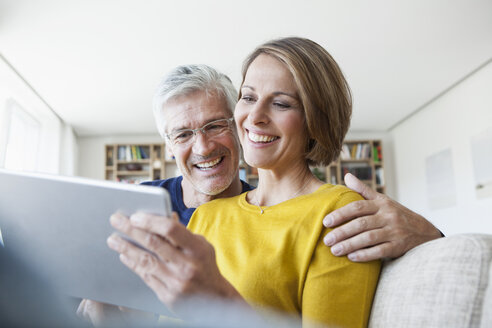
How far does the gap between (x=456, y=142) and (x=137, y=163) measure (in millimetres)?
5757

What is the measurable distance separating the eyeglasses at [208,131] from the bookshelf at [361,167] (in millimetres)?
6645

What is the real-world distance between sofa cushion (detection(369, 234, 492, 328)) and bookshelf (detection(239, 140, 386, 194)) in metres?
7.64

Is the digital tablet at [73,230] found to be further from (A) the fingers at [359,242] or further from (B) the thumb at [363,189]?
(B) the thumb at [363,189]

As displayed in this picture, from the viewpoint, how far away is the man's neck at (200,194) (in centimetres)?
185

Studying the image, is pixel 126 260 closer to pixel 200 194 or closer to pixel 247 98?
pixel 247 98

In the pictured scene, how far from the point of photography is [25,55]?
5.16m

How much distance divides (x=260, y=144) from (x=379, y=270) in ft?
1.53

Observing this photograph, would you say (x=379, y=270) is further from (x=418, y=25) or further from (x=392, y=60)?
(x=392, y=60)

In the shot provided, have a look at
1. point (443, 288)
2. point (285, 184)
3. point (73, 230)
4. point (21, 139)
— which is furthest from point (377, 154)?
point (73, 230)

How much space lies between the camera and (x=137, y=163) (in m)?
8.69

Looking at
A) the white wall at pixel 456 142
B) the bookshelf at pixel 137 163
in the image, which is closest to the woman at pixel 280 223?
the white wall at pixel 456 142

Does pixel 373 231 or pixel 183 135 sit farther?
pixel 183 135

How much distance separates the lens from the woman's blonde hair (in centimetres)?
115

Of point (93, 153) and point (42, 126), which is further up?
point (42, 126)
